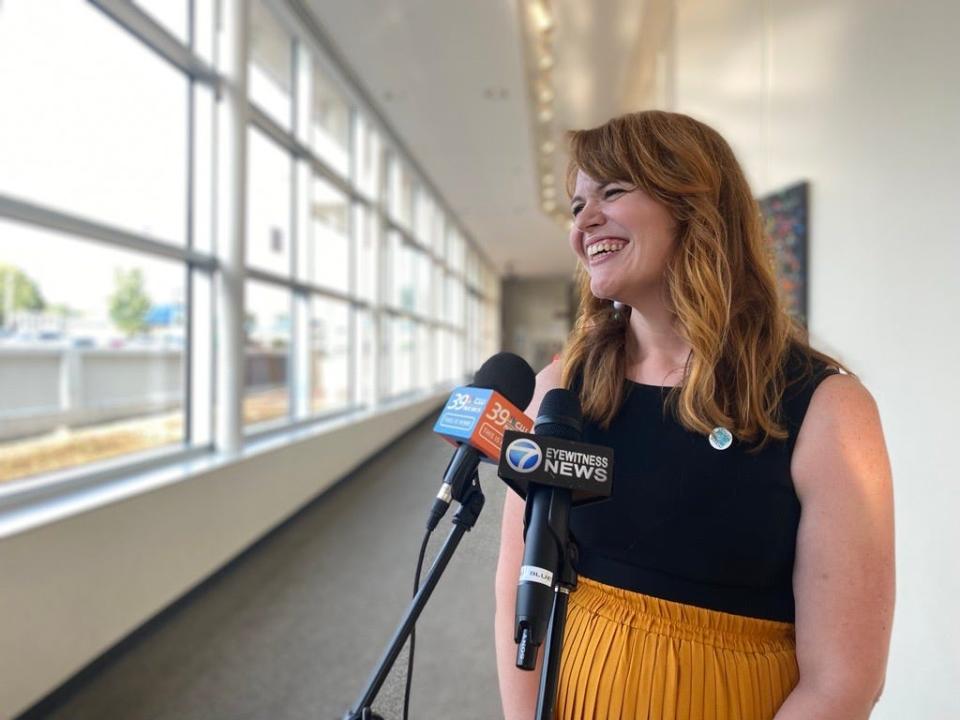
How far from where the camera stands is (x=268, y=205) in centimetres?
488

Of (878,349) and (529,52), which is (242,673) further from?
(529,52)

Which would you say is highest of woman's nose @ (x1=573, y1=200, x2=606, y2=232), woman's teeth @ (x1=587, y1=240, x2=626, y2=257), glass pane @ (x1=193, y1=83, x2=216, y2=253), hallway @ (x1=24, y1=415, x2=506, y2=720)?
glass pane @ (x1=193, y1=83, x2=216, y2=253)

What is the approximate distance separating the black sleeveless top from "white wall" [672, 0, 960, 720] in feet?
1.80

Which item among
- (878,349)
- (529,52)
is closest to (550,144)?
(529,52)

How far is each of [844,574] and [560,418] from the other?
15.9 inches

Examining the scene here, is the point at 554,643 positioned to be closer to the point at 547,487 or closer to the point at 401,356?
the point at 547,487

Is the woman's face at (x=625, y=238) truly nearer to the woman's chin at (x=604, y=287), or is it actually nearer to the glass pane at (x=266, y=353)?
the woman's chin at (x=604, y=287)

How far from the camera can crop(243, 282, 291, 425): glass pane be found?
4504 millimetres

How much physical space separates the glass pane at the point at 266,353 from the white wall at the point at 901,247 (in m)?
3.50

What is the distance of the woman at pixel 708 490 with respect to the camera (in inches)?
29.3

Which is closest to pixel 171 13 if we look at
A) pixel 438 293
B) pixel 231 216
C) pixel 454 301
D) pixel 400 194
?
pixel 231 216

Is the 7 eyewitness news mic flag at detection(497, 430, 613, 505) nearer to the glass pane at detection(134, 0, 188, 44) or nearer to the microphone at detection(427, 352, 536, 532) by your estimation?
the microphone at detection(427, 352, 536, 532)

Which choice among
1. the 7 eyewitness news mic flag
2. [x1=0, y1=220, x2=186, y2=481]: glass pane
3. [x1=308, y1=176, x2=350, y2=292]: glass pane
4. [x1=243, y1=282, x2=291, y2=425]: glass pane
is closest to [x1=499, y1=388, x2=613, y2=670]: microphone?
the 7 eyewitness news mic flag

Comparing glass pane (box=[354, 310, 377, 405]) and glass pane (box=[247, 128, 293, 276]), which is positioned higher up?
glass pane (box=[247, 128, 293, 276])
